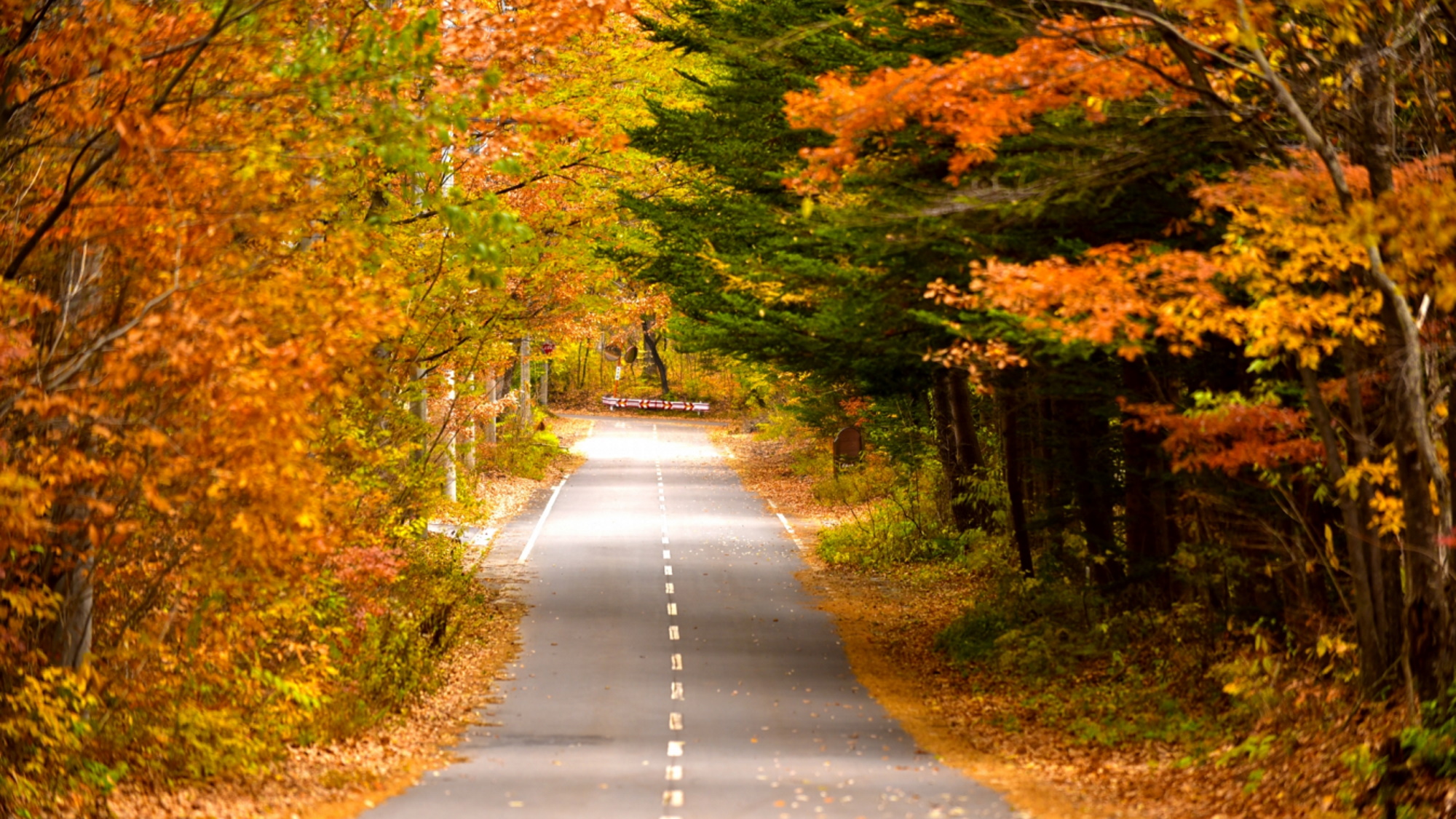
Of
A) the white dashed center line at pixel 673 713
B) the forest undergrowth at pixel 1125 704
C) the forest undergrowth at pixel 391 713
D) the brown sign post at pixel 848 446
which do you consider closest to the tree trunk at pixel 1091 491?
the forest undergrowth at pixel 1125 704

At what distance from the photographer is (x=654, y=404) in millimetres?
79125

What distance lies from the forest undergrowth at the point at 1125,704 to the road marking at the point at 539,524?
6984 millimetres

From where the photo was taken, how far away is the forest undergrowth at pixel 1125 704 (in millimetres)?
10797

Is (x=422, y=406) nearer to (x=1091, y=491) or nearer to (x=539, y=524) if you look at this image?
(x=539, y=524)

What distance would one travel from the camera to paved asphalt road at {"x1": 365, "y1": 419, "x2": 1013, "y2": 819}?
12273 mm

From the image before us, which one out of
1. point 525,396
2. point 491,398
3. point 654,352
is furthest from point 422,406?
point 654,352

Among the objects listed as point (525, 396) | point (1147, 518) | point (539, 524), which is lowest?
point (539, 524)

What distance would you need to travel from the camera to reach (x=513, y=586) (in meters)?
26.4

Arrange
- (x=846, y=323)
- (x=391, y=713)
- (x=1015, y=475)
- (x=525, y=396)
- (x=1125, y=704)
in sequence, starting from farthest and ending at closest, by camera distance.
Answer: (x=525, y=396) < (x=1015, y=475) < (x=846, y=323) < (x=391, y=713) < (x=1125, y=704)

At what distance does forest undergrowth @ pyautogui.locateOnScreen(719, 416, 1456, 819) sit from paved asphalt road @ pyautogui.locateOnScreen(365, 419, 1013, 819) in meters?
0.81

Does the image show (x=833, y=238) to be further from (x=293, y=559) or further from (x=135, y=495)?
(x=135, y=495)

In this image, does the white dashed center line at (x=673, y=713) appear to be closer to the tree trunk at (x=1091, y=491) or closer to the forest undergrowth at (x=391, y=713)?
the forest undergrowth at (x=391, y=713)

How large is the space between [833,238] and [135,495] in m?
8.21

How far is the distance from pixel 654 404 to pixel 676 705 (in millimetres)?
62046
